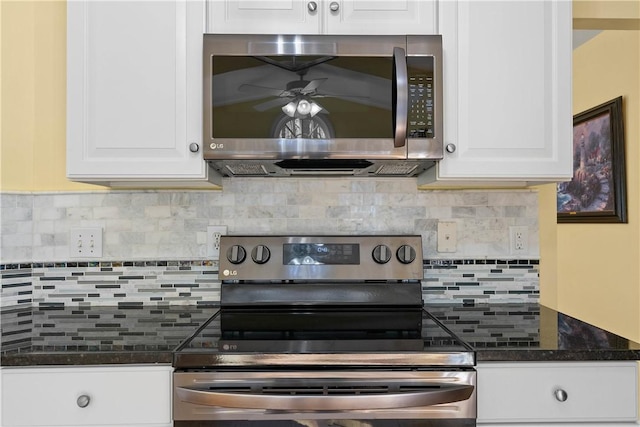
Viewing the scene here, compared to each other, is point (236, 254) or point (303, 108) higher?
point (303, 108)

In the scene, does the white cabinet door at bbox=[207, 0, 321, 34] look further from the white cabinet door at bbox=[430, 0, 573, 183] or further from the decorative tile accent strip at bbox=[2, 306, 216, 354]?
the decorative tile accent strip at bbox=[2, 306, 216, 354]

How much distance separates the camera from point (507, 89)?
1.44 metres

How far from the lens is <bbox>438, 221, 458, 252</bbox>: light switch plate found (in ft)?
5.74

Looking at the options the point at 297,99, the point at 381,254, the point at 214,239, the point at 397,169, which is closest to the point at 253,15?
the point at 297,99

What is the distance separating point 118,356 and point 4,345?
0.33 meters

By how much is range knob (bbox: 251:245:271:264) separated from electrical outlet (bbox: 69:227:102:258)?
59cm

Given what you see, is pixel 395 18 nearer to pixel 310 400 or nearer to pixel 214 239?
pixel 214 239

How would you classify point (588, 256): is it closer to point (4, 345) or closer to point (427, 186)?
point (427, 186)

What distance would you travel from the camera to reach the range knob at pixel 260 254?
163 cm

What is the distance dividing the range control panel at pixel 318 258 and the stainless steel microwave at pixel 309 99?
37cm

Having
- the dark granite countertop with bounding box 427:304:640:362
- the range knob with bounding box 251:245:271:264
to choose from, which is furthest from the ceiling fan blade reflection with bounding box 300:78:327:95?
the dark granite countertop with bounding box 427:304:640:362

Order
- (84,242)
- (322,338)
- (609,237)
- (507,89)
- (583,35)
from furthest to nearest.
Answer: (583,35) < (609,237) < (84,242) < (507,89) < (322,338)

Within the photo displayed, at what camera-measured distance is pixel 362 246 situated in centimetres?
166

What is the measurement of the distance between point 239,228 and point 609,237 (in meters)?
2.38
